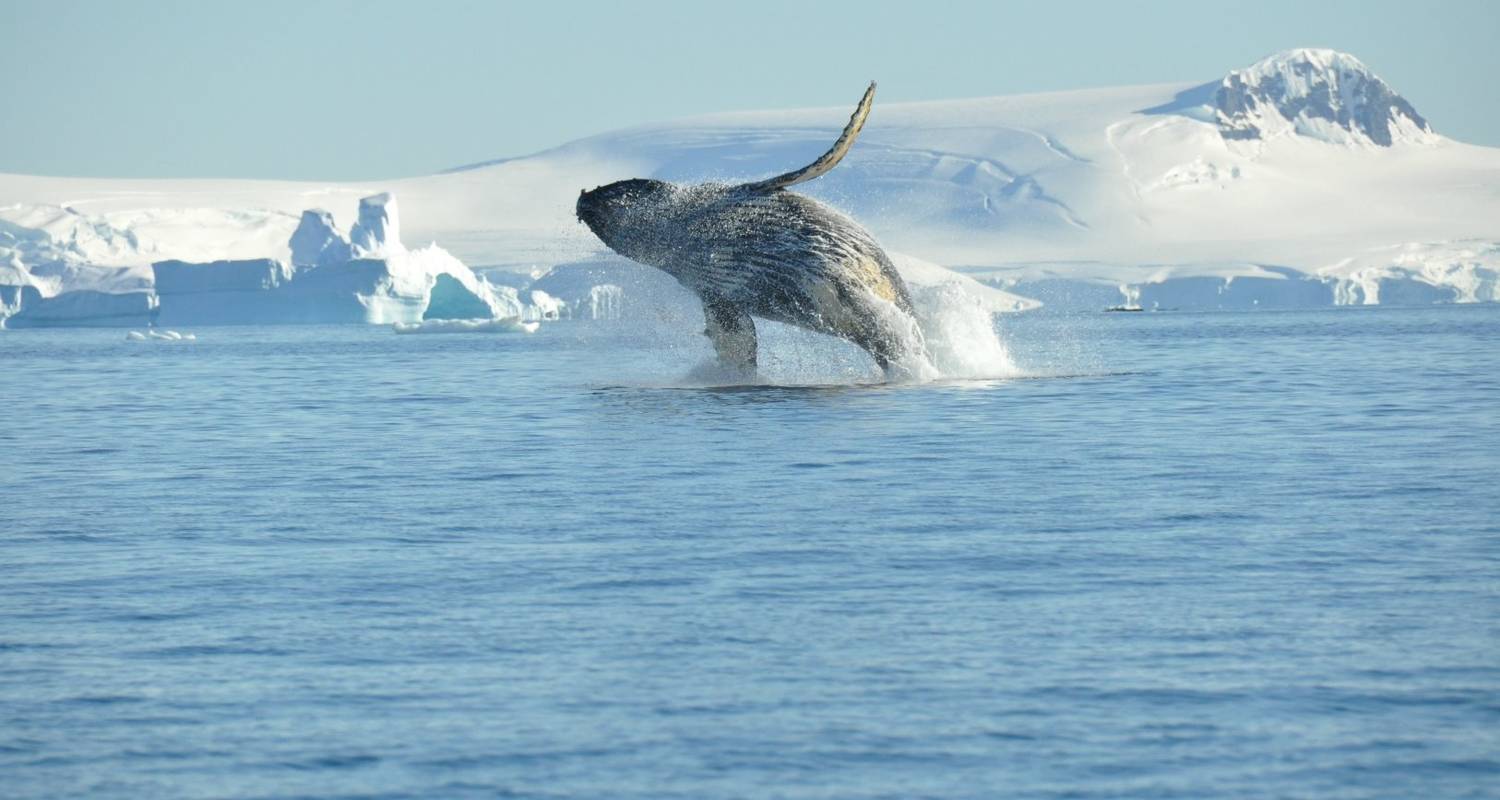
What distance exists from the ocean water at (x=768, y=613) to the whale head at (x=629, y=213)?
347 centimetres

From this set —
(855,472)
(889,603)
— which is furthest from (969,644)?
(855,472)

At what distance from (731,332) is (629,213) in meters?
1.77

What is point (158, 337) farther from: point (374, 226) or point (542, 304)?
point (542, 304)

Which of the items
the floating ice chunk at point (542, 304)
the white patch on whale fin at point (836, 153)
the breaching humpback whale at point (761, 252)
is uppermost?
the white patch on whale fin at point (836, 153)

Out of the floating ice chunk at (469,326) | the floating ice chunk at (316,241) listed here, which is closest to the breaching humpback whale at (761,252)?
the floating ice chunk at (469,326)

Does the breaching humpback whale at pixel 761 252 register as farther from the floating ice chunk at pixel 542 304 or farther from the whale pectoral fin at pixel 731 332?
the floating ice chunk at pixel 542 304

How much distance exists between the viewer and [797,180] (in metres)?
19.4

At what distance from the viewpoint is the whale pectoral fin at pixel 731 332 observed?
69.5 feet

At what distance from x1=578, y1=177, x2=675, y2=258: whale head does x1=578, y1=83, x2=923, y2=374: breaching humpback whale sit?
0.01 meters

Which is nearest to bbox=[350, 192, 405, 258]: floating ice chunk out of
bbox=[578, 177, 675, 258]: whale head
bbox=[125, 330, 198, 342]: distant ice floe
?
bbox=[125, 330, 198, 342]: distant ice floe

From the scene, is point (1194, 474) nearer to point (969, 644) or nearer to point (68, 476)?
point (969, 644)

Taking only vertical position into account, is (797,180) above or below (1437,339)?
above

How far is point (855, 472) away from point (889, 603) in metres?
5.29

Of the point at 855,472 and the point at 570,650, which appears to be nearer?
the point at 570,650
